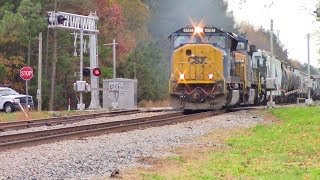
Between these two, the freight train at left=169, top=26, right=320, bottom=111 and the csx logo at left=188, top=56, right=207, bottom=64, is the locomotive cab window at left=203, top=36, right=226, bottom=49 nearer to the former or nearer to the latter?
the freight train at left=169, top=26, right=320, bottom=111

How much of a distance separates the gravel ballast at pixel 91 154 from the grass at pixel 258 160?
945 millimetres

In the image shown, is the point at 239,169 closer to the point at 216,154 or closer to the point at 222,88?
the point at 216,154

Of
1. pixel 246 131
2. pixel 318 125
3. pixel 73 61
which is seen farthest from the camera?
pixel 73 61

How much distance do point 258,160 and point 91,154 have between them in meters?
3.12

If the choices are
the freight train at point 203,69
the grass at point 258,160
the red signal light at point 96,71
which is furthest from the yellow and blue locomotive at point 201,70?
the grass at point 258,160

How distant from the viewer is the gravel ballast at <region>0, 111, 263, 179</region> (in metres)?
9.41

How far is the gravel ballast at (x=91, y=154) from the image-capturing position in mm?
9412

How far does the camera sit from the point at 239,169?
9.62 m

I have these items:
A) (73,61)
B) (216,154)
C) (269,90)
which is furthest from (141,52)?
(216,154)

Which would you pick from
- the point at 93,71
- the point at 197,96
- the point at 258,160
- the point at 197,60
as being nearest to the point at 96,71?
the point at 93,71

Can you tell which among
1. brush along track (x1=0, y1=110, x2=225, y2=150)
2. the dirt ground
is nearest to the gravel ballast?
the dirt ground

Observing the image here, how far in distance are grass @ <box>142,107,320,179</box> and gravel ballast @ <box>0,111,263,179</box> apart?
3.10 ft

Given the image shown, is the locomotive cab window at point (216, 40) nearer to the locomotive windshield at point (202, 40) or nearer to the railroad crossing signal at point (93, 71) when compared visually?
the locomotive windshield at point (202, 40)

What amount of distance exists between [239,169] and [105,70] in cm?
4472
